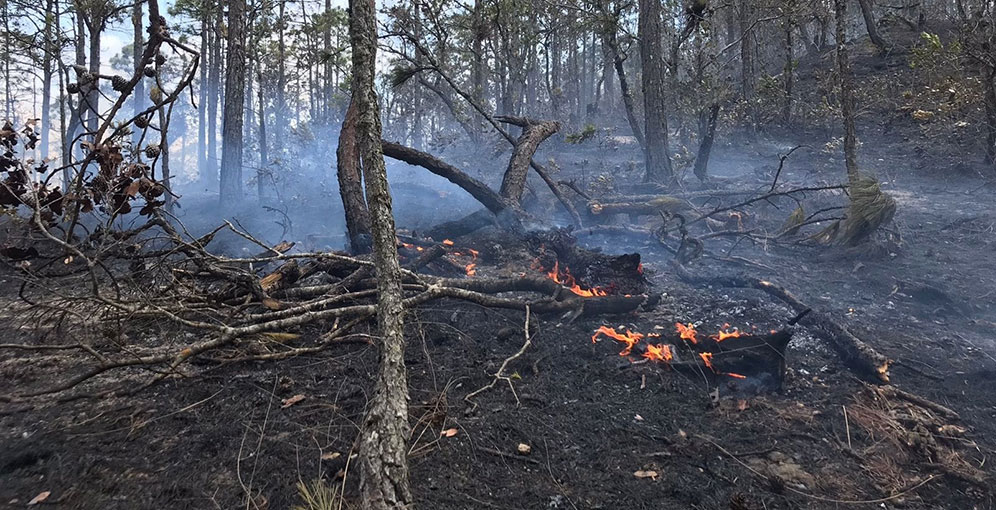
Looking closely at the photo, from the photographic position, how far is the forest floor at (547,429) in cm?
309

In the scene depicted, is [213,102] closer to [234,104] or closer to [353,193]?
[234,104]

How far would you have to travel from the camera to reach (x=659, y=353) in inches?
192

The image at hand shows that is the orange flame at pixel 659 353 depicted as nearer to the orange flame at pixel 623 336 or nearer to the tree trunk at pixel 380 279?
the orange flame at pixel 623 336

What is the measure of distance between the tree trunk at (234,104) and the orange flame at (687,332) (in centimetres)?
1718

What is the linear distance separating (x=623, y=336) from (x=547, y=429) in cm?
181

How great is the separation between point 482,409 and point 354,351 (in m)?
1.48

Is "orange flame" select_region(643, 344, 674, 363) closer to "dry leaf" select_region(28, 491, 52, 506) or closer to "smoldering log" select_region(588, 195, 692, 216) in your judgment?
"dry leaf" select_region(28, 491, 52, 506)

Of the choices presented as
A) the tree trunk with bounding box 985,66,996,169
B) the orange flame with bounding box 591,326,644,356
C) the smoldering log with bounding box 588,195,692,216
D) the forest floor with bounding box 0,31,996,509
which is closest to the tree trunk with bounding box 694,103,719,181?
the smoldering log with bounding box 588,195,692,216

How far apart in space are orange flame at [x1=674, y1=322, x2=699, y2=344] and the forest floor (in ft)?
0.48

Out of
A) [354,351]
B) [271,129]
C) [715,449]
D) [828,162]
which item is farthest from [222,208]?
[271,129]

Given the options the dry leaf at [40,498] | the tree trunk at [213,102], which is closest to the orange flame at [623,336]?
the dry leaf at [40,498]

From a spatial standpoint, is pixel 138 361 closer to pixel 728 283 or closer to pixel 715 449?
pixel 715 449

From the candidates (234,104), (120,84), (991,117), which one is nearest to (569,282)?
(120,84)

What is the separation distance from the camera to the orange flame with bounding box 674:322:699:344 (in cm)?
487
